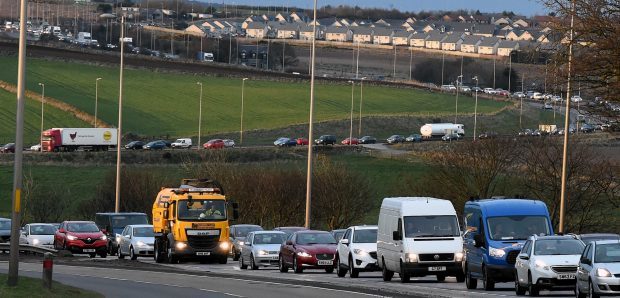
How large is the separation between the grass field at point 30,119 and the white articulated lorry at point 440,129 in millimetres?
35891

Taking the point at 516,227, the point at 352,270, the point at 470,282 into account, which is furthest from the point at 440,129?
the point at 470,282

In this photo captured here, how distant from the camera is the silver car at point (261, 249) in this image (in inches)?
1925

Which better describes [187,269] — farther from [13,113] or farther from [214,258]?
[13,113]

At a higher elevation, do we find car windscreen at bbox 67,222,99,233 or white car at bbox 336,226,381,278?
white car at bbox 336,226,381,278

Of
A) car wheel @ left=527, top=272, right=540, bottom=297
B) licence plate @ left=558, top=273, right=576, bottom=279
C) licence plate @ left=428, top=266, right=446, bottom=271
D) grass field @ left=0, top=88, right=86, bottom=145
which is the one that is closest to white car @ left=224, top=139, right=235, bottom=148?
grass field @ left=0, top=88, right=86, bottom=145

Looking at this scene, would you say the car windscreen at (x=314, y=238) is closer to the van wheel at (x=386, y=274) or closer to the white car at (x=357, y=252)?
the white car at (x=357, y=252)

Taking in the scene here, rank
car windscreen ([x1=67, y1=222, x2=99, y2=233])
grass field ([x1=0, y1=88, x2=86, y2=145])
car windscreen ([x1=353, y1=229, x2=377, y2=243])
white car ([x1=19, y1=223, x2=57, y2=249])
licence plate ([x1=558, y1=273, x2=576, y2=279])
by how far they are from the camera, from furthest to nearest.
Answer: grass field ([x1=0, y1=88, x2=86, y2=145]) → white car ([x1=19, y1=223, x2=57, y2=249]) → car windscreen ([x1=67, y1=222, x2=99, y2=233]) → car windscreen ([x1=353, y1=229, x2=377, y2=243]) → licence plate ([x1=558, y1=273, x2=576, y2=279])

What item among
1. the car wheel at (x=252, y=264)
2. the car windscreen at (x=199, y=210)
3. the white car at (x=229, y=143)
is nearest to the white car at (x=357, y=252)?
the car wheel at (x=252, y=264)

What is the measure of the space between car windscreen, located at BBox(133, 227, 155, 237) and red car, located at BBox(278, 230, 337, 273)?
10.7m

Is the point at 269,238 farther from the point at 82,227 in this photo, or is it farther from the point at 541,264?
the point at 541,264

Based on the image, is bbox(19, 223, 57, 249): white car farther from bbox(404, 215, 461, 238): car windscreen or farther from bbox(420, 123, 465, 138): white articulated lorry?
bbox(420, 123, 465, 138): white articulated lorry

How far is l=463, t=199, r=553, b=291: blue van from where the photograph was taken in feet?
117

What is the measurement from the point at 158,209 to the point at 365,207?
100 ft

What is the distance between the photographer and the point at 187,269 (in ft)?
160
